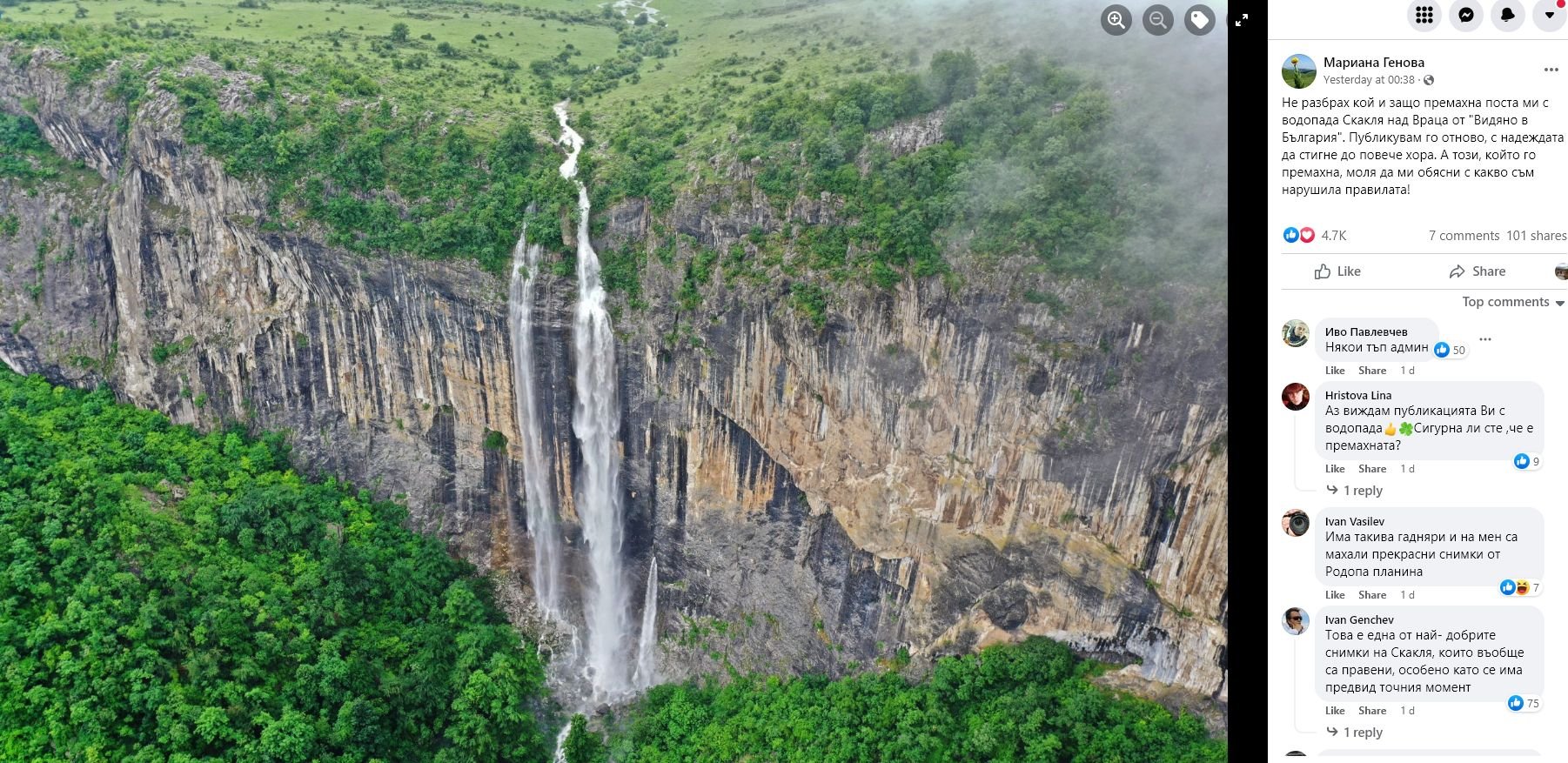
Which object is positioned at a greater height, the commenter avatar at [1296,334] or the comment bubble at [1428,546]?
the commenter avatar at [1296,334]

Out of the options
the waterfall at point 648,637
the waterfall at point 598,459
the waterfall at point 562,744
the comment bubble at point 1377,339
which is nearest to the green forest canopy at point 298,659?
the waterfall at point 562,744

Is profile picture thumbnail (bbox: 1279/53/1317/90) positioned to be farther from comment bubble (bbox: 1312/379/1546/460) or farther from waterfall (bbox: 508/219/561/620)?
waterfall (bbox: 508/219/561/620)

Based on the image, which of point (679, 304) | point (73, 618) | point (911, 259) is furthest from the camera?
point (679, 304)

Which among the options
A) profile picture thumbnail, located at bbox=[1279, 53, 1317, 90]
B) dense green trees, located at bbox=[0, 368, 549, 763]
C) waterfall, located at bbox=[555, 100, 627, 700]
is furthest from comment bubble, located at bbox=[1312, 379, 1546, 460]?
dense green trees, located at bbox=[0, 368, 549, 763]

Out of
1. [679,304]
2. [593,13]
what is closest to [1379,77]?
[679,304]

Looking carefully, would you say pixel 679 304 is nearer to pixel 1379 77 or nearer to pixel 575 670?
pixel 575 670

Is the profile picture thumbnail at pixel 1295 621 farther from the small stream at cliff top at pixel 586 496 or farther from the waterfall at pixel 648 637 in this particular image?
the waterfall at pixel 648 637
